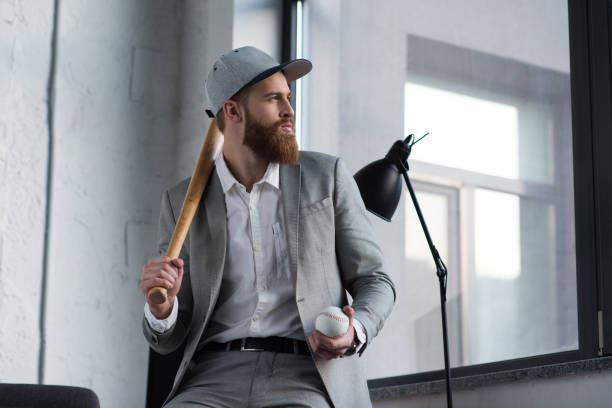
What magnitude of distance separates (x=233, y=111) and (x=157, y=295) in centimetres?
64

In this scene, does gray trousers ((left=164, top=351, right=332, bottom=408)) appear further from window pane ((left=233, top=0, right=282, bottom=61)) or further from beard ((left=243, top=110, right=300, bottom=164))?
window pane ((left=233, top=0, right=282, bottom=61))

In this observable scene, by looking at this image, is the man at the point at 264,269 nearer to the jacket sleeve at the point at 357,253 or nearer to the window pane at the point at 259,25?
the jacket sleeve at the point at 357,253

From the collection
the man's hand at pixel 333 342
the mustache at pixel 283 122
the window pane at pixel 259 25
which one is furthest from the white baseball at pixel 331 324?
the window pane at pixel 259 25

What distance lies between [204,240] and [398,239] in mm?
1208

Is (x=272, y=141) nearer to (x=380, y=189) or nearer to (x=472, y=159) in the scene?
(x=380, y=189)

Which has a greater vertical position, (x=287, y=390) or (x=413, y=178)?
(x=413, y=178)

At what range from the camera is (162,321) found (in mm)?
2143

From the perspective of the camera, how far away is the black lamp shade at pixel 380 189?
2475 mm

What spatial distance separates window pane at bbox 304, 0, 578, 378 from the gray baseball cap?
825 millimetres

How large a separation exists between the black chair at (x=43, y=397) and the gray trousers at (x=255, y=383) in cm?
23

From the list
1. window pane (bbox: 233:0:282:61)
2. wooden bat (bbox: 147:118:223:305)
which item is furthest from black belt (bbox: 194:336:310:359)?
window pane (bbox: 233:0:282:61)

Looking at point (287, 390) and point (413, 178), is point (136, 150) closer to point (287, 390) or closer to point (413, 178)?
point (413, 178)

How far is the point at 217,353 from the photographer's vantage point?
2.16 metres

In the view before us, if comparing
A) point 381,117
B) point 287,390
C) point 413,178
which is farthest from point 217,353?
point 381,117
